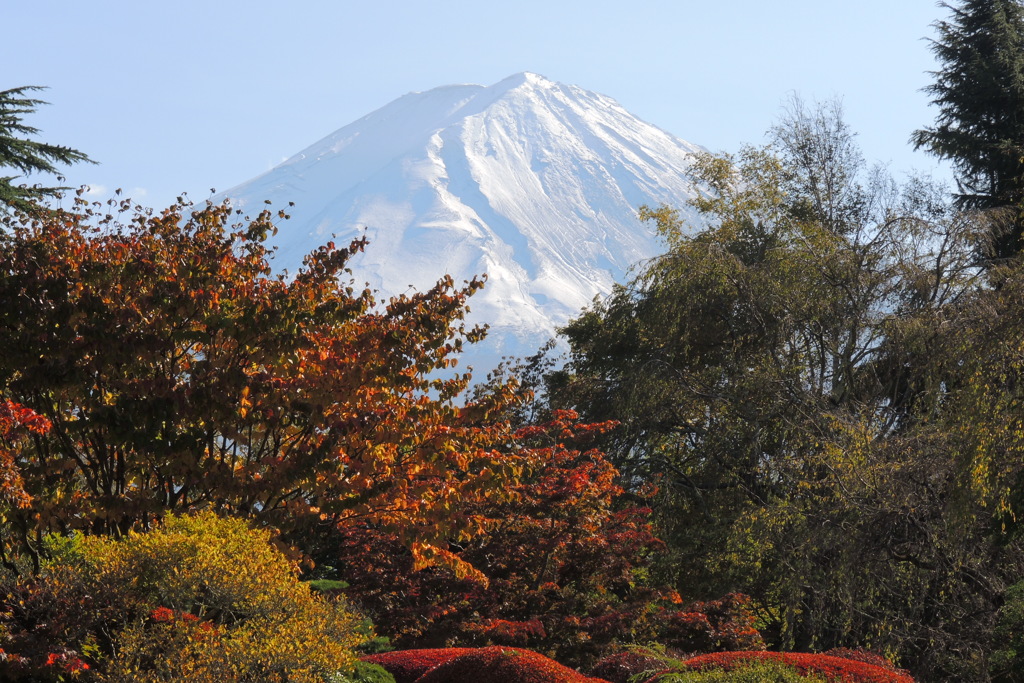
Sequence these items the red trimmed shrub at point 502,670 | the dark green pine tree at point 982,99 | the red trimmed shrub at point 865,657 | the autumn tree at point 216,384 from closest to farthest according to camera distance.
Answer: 1. the red trimmed shrub at point 502,670
2. the autumn tree at point 216,384
3. the red trimmed shrub at point 865,657
4. the dark green pine tree at point 982,99

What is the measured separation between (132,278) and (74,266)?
0.51 m

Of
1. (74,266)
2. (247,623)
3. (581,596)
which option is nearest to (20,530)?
(74,266)

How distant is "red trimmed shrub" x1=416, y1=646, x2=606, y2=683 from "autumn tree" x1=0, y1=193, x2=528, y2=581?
1470mm

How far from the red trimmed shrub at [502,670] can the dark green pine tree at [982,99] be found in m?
17.4

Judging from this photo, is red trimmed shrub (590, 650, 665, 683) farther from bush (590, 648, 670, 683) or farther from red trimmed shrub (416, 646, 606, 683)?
red trimmed shrub (416, 646, 606, 683)

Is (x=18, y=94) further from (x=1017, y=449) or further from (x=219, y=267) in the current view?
(x=1017, y=449)

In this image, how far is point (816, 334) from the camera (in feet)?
57.2


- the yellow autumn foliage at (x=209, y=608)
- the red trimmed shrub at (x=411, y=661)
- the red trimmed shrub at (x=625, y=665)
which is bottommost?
the red trimmed shrub at (x=411, y=661)

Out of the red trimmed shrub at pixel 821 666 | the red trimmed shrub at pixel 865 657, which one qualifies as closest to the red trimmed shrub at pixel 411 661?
the red trimmed shrub at pixel 821 666

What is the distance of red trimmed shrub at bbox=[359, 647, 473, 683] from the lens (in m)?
11.3

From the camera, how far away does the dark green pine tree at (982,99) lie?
24281 mm

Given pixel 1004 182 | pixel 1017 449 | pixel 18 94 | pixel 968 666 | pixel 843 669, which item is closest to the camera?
pixel 843 669

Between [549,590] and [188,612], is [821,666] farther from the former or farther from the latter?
[188,612]

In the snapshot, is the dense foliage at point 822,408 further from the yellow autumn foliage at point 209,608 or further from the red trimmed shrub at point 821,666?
the yellow autumn foliage at point 209,608
